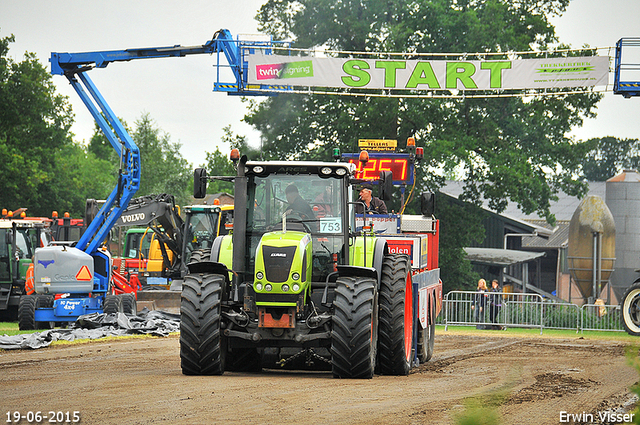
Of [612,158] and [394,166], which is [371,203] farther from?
[612,158]

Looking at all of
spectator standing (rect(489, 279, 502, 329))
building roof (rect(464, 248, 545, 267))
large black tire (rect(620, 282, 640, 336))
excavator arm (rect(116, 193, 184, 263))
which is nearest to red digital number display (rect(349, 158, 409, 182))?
excavator arm (rect(116, 193, 184, 263))

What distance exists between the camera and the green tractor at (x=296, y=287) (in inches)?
374

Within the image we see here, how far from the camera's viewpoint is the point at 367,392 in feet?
27.7

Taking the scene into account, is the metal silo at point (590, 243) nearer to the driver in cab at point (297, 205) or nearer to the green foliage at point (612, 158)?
the driver in cab at point (297, 205)

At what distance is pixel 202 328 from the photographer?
31.2ft

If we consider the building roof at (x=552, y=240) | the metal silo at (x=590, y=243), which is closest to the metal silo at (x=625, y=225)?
the metal silo at (x=590, y=243)

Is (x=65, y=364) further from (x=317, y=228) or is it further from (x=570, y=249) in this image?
(x=570, y=249)

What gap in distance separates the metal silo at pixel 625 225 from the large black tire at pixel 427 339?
75.3 feet

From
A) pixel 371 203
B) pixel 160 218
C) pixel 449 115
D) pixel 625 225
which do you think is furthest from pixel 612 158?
pixel 371 203

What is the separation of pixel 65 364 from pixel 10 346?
2785mm

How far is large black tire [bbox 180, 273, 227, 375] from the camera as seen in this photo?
31.3 ft

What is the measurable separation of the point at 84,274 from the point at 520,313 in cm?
1278

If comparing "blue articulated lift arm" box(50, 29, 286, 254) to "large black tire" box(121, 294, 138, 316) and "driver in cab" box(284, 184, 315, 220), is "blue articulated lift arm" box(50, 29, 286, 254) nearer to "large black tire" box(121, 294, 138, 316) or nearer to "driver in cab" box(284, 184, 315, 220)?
"large black tire" box(121, 294, 138, 316)

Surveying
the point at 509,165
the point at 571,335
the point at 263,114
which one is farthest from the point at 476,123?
the point at 571,335
